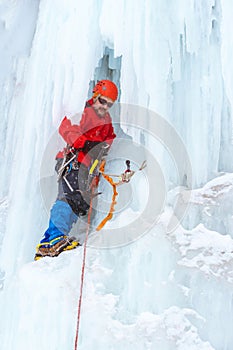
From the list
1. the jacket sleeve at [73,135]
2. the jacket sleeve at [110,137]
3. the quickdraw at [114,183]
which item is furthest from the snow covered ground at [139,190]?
the jacket sleeve at [73,135]

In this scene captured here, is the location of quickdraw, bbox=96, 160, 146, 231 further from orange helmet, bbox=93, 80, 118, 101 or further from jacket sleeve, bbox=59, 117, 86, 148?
orange helmet, bbox=93, 80, 118, 101

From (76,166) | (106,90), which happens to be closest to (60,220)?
(76,166)

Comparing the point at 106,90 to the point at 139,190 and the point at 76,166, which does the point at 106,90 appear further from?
the point at 139,190

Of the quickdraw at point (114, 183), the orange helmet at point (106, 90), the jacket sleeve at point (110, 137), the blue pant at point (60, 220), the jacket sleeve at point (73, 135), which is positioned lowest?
the blue pant at point (60, 220)

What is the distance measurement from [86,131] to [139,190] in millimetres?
395

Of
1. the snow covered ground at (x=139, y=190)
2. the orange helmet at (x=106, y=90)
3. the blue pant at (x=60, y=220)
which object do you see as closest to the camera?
the snow covered ground at (x=139, y=190)

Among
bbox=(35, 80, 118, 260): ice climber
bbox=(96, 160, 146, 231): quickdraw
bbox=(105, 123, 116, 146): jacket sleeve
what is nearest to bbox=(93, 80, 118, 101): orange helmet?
bbox=(35, 80, 118, 260): ice climber

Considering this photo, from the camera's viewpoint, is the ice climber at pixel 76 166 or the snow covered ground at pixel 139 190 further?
the ice climber at pixel 76 166

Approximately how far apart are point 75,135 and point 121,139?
0.37 meters

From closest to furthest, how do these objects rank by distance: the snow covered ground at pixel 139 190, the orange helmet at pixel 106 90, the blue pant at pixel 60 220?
the snow covered ground at pixel 139 190
the blue pant at pixel 60 220
the orange helmet at pixel 106 90

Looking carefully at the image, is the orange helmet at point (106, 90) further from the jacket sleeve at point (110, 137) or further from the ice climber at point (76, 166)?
the jacket sleeve at point (110, 137)

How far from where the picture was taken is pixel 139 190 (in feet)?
7.11

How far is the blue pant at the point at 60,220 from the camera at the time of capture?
6.50 ft

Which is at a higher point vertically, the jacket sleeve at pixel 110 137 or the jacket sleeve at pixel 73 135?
the jacket sleeve at pixel 110 137
